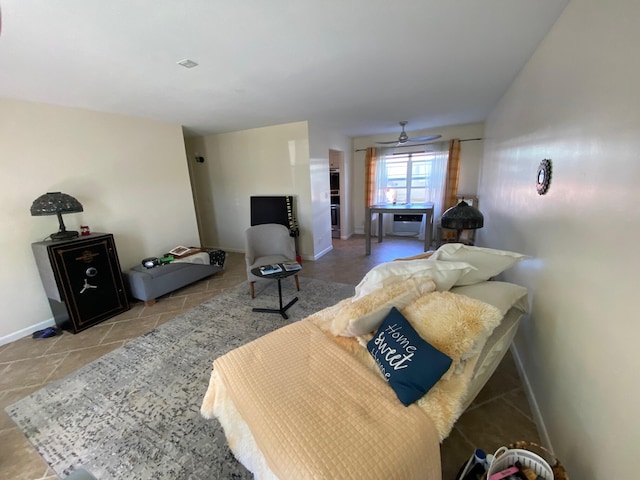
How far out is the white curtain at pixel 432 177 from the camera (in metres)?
5.35

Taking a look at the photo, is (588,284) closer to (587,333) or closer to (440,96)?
(587,333)

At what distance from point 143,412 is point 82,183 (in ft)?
8.87

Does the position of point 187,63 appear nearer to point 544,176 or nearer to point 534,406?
point 544,176

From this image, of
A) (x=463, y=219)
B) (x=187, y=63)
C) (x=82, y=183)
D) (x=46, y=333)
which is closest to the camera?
(x=187, y=63)

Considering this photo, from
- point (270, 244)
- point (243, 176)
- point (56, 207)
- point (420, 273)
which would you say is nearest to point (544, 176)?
point (420, 273)

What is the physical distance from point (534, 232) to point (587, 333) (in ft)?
3.07

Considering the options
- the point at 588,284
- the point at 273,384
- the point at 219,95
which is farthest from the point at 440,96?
the point at 273,384

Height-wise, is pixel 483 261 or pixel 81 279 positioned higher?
pixel 483 261

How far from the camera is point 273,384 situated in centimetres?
115

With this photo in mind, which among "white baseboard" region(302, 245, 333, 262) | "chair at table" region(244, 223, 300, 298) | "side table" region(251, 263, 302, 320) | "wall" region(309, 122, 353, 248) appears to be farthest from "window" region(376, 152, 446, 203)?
"side table" region(251, 263, 302, 320)

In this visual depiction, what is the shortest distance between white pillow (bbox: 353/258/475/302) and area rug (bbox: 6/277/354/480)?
3.96ft

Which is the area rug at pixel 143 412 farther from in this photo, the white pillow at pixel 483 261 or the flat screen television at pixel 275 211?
the flat screen television at pixel 275 211

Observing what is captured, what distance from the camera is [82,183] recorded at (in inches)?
119

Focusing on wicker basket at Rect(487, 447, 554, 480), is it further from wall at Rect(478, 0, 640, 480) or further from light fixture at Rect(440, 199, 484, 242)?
light fixture at Rect(440, 199, 484, 242)
